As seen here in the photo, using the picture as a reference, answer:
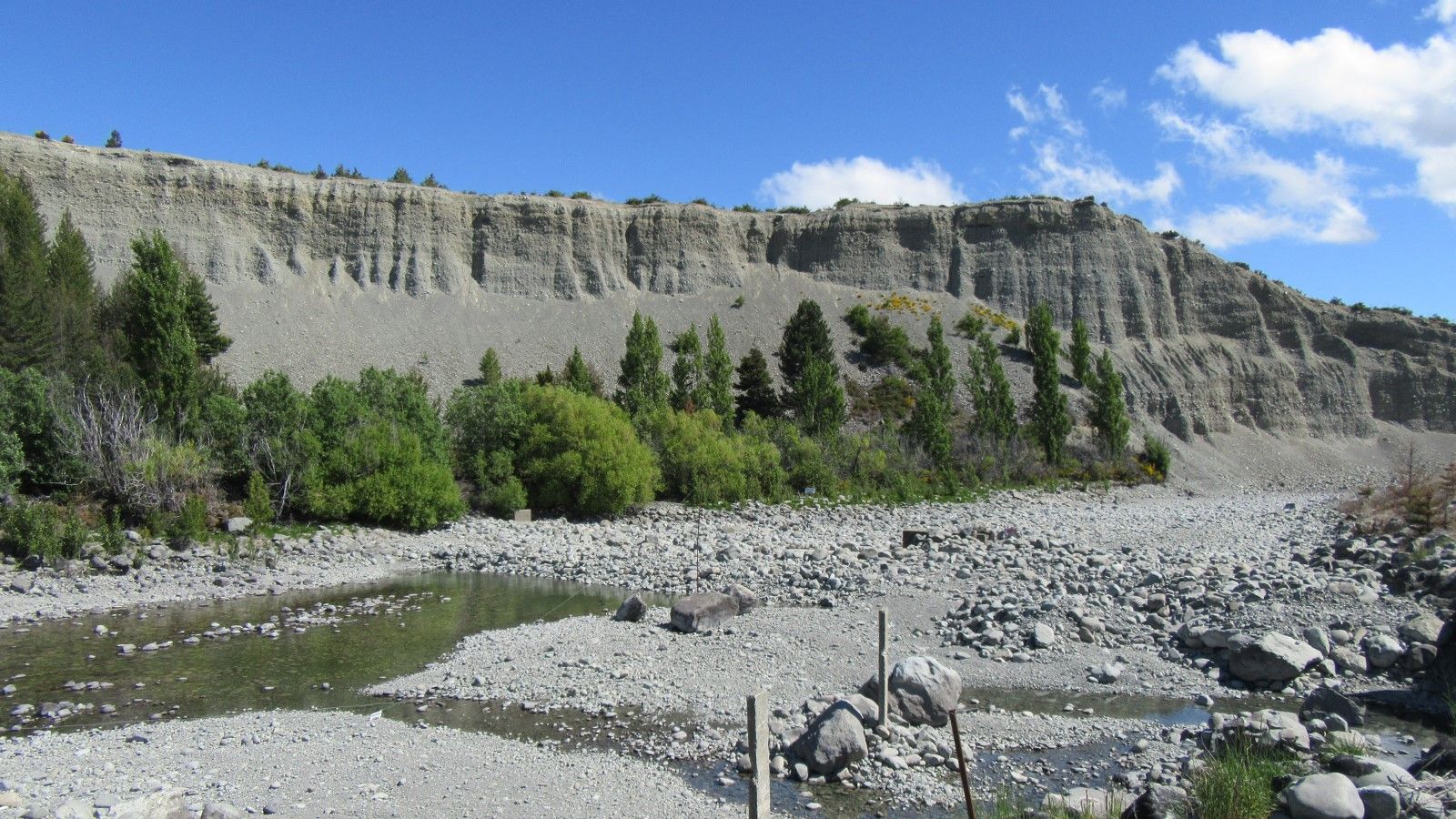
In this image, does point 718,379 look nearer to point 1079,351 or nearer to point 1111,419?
point 1111,419

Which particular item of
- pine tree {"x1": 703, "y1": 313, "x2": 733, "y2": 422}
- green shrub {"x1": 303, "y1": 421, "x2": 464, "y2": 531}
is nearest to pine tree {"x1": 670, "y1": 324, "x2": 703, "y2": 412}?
pine tree {"x1": 703, "y1": 313, "x2": 733, "y2": 422}

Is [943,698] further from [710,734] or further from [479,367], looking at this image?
[479,367]

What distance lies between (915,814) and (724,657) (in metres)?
5.90

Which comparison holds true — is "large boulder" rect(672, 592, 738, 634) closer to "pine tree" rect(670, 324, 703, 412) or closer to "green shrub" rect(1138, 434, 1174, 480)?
"pine tree" rect(670, 324, 703, 412)

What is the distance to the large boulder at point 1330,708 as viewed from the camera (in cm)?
1109

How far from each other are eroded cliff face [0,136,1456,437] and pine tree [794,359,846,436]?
14.9 metres

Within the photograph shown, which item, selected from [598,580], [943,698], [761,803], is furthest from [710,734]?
[598,580]

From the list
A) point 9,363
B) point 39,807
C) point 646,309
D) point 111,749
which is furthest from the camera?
point 646,309

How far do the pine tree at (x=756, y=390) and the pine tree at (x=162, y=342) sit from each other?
2876 cm

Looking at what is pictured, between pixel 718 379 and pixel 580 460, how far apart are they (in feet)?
56.8

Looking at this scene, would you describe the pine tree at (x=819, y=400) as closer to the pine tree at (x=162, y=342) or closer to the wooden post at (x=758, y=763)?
the pine tree at (x=162, y=342)

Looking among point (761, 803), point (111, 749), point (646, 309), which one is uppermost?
point (646, 309)

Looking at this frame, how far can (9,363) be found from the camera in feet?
112

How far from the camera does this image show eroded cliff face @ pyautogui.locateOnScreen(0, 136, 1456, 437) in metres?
58.0
